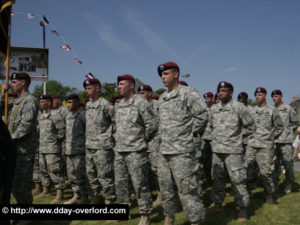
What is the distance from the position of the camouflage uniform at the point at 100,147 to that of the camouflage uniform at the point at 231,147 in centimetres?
211

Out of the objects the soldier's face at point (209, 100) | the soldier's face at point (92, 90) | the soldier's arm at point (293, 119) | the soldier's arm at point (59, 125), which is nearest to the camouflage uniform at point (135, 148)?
the soldier's face at point (92, 90)

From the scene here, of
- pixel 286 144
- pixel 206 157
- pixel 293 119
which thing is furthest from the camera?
pixel 206 157

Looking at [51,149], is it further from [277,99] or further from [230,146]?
[277,99]

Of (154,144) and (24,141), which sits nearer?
(24,141)

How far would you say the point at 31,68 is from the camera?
14.2 m

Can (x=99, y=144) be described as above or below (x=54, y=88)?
below

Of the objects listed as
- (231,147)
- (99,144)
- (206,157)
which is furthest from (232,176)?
(206,157)

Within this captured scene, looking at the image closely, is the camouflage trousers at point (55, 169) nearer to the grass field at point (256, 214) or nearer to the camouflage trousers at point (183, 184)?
the grass field at point (256, 214)

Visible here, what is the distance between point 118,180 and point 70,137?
6.26ft

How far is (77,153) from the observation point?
5586 mm

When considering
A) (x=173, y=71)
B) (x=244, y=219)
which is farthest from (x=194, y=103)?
(x=244, y=219)

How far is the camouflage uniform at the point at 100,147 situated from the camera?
16.5ft

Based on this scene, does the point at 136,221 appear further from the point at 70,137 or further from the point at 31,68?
the point at 31,68

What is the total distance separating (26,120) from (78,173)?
1807mm
